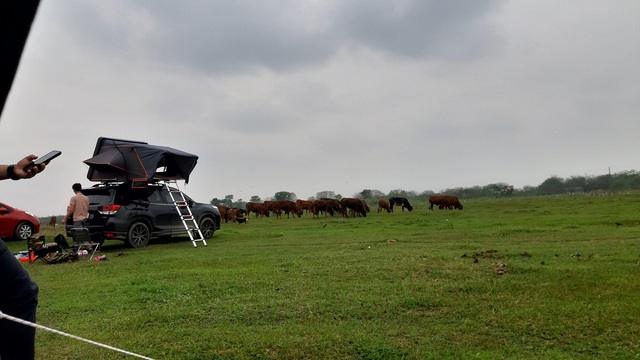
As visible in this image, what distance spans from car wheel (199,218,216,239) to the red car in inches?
239

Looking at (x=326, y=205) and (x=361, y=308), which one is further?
(x=326, y=205)

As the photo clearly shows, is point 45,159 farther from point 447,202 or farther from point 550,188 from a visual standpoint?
point 550,188

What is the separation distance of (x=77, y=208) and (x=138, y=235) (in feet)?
6.51

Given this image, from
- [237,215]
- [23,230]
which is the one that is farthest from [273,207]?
[23,230]

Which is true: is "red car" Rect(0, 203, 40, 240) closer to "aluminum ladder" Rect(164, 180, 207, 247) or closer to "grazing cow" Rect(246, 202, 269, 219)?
"aluminum ladder" Rect(164, 180, 207, 247)

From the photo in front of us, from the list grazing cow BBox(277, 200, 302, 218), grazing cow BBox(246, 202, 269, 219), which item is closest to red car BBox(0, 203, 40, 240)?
grazing cow BBox(277, 200, 302, 218)

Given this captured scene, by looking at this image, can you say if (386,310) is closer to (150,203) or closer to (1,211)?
(150,203)

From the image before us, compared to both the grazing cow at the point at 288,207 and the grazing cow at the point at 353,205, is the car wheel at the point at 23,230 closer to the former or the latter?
the grazing cow at the point at 353,205

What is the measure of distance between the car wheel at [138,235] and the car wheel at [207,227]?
257 cm

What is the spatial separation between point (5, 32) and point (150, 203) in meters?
13.0

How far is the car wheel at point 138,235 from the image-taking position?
12.4 m

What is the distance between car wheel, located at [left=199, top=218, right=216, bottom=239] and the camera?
1541cm

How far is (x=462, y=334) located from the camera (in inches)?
169

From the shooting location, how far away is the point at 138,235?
41.6 feet
